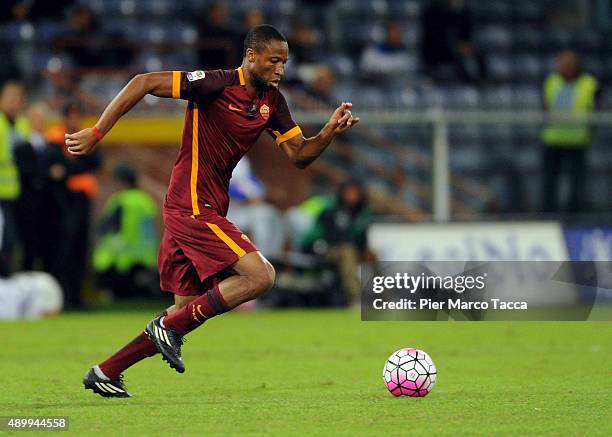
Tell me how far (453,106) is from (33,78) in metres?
5.87

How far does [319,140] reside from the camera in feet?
24.3

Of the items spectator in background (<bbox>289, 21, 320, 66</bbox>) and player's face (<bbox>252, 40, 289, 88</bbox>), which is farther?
spectator in background (<bbox>289, 21, 320, 66</bbox>)

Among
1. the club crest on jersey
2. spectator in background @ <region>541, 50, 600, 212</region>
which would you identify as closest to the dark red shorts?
the club crest on jersey

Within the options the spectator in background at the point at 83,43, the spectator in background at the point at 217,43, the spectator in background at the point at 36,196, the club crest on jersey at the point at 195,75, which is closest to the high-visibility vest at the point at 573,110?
the spectator in background at the point at 217,43

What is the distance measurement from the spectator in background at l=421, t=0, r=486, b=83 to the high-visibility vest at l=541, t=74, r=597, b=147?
117 inches

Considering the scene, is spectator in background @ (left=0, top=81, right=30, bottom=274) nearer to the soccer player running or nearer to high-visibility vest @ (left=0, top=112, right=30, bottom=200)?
high-visibility vest @ (left=0, top=112, right=30, bottom=200)

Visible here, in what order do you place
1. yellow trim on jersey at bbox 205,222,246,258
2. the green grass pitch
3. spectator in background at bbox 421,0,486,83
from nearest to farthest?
the green grass pitch → yellow trim on jersey at bbox 205,222,246,258 → spectator in background at bbox 421,0,486,83

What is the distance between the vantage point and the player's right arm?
6.77m

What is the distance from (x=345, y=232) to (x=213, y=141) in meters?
8.43

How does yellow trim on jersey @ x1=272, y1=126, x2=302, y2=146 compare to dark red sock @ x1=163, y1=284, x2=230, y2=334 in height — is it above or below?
above

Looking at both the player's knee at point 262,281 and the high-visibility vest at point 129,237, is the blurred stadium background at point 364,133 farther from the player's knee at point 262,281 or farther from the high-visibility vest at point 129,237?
the player's knee at point 262,281

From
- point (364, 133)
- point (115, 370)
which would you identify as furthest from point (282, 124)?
point (364, 133)

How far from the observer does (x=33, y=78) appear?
17.5 m

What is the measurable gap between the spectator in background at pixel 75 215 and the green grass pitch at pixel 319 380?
152 centimetres
